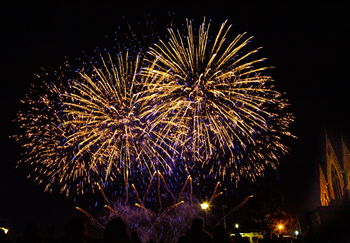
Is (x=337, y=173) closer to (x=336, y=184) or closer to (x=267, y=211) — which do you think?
(x=336, y=184)

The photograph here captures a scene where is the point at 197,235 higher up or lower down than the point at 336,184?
lower down

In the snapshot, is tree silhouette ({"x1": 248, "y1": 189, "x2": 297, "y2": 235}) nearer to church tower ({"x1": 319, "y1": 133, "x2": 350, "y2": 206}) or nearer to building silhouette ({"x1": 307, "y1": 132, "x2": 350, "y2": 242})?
building silhouette ({"x1": 307, "y1": 132, "x2": 350, "y2": 242})

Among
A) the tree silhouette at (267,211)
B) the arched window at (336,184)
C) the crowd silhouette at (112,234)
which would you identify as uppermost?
the arched window at (336,184)

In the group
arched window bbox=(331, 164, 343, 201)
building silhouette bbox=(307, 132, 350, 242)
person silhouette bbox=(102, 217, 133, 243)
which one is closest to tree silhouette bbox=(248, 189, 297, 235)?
building silhouette bbox=(307, 132, 350, 242)

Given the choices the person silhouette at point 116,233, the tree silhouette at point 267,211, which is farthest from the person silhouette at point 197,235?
the tree silhouette at point 267,211

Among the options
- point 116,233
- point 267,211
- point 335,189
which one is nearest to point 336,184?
point 335,189

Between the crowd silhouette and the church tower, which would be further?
the church tower

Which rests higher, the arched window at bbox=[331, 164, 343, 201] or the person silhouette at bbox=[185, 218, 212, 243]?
the arched window at bbox=[331, 164, 343, 201]

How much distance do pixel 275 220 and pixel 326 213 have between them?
773cm

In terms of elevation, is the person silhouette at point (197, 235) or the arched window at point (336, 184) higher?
the arched window at point (336, 184)

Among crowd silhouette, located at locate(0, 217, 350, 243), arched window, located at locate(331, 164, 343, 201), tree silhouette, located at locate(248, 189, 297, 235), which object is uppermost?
arched window, located at locate(331, 164, 343, 201)

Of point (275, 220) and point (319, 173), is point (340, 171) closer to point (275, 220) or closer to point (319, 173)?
point (275, 220)

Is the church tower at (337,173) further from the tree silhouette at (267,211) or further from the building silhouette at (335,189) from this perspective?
the tree silhouette at (267,211)

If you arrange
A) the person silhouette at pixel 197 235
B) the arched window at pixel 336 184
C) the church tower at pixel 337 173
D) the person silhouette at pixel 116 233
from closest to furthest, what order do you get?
1. the person silhouette at pixel 116 233
2. the person silhouette at pixel 197 235
3. the church tower at pixel 337 173
4. the arched window at pixel 336 184
